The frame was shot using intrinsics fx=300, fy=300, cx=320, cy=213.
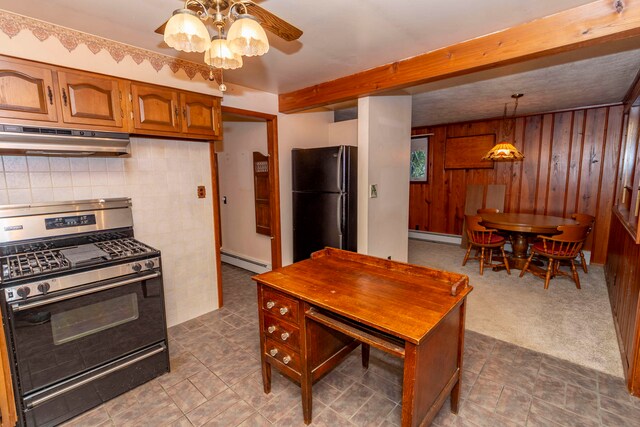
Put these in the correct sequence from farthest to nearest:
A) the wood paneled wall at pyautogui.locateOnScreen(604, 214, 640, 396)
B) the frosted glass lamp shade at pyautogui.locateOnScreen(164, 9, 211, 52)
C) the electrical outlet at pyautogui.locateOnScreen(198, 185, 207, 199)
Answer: the electrical outlet at pyautogui.locateOnScreen(198, 185, 207, 199) < the wood paneled wall at pyautogui.locateOnScreen(604, 214, 640, 396) < the frosted glass lamp shade at pyautogui.locateOnScreen(164, 9, 211, 52)

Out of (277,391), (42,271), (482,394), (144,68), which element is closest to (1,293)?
(42,271)

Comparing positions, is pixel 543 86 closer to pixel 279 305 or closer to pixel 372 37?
pixel 372 37

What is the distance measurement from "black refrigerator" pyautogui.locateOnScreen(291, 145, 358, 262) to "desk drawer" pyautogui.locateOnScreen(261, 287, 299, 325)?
161cm

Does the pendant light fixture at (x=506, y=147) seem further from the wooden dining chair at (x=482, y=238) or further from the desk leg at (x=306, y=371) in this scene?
the desk leg at (x=306, y=371)

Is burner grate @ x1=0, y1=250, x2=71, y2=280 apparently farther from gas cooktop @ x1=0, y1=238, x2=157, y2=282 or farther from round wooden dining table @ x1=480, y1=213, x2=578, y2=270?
round wooden dining table @ x1=480, y1=213, x2=578, y2=270

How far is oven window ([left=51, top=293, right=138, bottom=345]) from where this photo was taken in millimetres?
1757

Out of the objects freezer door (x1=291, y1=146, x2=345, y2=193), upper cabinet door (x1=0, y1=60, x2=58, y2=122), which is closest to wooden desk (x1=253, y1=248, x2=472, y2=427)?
freezer door (x1=291, y1=146, x2=345, y2=193)

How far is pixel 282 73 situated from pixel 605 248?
5267mm

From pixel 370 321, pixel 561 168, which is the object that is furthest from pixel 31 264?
pixel 561 168

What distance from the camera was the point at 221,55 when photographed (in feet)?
4.83

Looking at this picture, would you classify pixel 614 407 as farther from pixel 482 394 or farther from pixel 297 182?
pixel 297 182

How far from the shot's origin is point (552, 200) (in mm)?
4895

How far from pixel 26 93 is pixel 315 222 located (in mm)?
2652

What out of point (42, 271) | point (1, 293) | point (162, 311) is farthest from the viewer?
point (162, 311)
